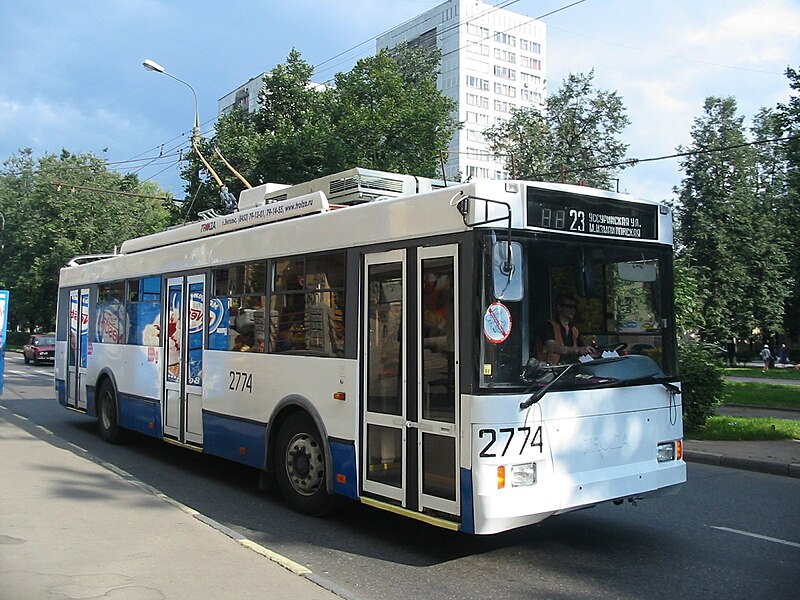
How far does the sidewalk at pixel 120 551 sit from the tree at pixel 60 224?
1542 inches

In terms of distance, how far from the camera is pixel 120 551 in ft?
19.9

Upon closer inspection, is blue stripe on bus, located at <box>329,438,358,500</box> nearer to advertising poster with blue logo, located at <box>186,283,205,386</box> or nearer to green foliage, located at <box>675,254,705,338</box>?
advertising poster with blue logo, located at <box>186,283,205,386</box>

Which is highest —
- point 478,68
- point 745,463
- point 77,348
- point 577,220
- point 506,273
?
point 478,68

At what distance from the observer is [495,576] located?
5.96 metres

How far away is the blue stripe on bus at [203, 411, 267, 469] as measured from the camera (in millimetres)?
8367

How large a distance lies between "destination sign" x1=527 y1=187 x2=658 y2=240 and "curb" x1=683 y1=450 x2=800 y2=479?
5.59 meters

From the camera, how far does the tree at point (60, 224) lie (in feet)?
158

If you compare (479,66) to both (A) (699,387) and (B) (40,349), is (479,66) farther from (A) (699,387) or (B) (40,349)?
(A) (699,387)

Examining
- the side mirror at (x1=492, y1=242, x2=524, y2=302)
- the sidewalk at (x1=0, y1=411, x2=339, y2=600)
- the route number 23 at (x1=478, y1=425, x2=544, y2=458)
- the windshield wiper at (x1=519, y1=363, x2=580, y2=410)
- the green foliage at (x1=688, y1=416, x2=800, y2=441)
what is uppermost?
the side mirror at (x1=492, y1=242, x2=524, y2=302)

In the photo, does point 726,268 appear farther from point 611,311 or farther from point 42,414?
point 611,311

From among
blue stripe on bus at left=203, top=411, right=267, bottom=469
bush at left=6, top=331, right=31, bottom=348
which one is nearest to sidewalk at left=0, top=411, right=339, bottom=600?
blue stripe on bus at left=203, top=411, right=267, bottom=469

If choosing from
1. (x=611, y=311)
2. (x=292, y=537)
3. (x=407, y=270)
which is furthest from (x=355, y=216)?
(x=292, y=537)

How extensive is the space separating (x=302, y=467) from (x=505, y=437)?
2724mm

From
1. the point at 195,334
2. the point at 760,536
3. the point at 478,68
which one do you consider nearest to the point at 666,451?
the point at 760,536
